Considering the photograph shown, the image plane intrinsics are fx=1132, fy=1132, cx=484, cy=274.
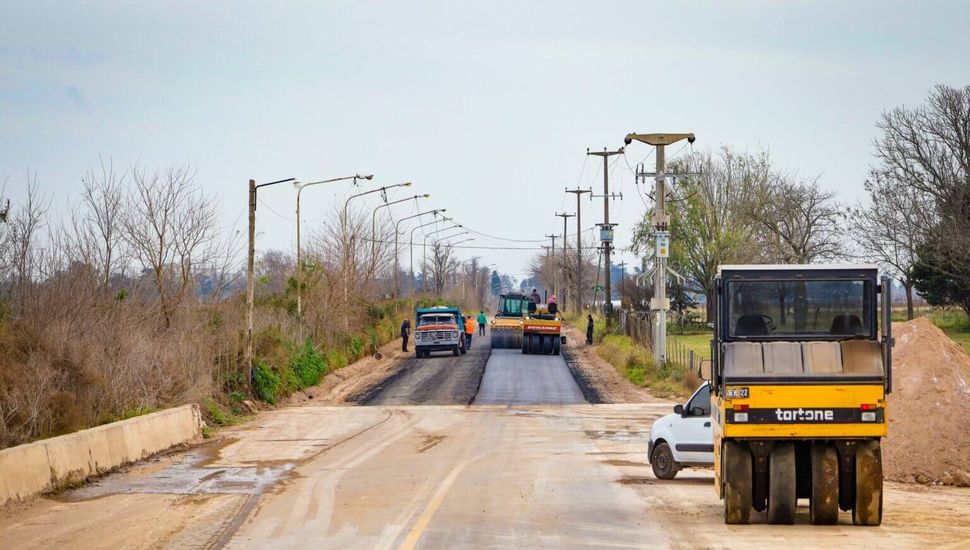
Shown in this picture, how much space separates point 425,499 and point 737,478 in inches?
180

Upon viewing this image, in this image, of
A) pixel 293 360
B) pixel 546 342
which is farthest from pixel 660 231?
pixel 546 342

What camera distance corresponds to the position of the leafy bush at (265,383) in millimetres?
35000

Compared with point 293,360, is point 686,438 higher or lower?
lower

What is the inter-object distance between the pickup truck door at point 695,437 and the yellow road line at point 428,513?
3641 mm

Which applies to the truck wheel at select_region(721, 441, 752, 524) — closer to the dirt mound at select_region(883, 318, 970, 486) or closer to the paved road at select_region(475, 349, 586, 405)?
the dirt mound at select_region(883, 318, 970, 486)

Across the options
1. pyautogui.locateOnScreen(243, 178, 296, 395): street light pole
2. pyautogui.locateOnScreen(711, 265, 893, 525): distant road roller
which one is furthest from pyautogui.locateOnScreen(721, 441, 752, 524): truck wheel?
pyautogui.locateOnScreen(243, 178, 296, 395): street light pole

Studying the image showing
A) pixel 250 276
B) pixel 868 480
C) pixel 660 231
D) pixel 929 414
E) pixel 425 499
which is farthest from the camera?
pixel 660 231

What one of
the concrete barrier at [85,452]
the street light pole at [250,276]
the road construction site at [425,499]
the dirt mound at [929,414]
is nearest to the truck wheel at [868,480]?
the road construction site at [425,499]

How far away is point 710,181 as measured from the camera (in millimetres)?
82188

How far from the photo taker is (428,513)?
1419 cm

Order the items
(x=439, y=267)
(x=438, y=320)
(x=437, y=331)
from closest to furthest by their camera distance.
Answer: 1. (x=437, y=331)
2. (x=438, y=320)
3. (x=439, y=267)

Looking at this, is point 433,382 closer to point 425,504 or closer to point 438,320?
point 438,320

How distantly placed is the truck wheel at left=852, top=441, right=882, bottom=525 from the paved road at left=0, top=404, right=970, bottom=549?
274mm

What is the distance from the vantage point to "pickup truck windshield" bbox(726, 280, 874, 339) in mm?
13719
